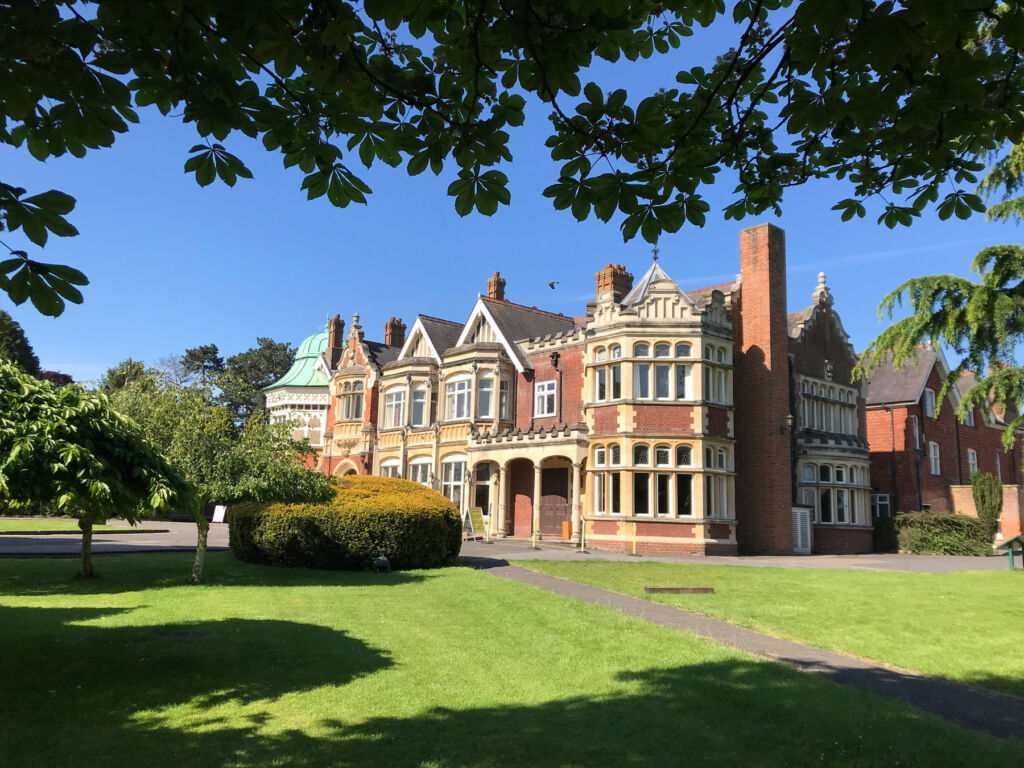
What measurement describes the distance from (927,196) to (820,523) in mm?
28265

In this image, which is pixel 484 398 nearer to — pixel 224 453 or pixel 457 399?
pixel 457 399

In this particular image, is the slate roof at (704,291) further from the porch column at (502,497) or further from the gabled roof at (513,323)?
the porch column at (502,497)

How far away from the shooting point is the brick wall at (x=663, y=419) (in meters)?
27.3

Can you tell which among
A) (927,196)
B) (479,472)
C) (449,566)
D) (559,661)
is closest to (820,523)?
(479,472)

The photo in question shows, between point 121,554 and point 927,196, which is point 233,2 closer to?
point 927,196

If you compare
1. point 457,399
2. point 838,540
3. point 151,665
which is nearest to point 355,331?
point 457,399

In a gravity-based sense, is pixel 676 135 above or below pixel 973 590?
above

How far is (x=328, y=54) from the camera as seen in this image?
3.90m

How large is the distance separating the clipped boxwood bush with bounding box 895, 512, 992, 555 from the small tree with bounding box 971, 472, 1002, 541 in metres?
1.58

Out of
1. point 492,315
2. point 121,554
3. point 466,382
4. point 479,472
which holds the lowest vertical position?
point 121,554

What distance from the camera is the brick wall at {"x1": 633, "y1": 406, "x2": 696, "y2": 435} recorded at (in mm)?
27312

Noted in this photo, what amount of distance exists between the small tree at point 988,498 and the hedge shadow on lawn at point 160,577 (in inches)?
1011

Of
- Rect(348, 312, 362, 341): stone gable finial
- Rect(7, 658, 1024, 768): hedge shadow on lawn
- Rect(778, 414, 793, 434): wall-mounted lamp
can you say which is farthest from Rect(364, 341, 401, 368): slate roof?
Rect(7, 658, 1024, 768): hedge shadow on lawn

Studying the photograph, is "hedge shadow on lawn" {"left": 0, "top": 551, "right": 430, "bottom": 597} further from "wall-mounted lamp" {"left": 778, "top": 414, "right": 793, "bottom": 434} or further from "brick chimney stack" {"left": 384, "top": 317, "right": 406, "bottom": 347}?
"brick chimney stack" {"left": 384, "top": 317, "right": 406, "bottom": 347}
